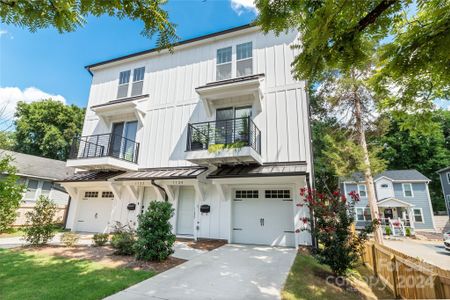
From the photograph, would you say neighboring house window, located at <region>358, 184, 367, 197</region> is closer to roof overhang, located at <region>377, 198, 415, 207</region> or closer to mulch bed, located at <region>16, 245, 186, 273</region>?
roof overhang, located at <region>377, 198, 415, 207</region>

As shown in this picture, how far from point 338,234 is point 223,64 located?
10316 millimetres

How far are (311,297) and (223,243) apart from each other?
568 cm

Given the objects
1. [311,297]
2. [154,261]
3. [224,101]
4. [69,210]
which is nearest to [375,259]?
[311,297]

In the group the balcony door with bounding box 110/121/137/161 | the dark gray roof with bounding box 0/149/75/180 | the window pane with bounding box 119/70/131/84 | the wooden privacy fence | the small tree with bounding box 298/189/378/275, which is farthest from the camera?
the dark gray roof with bounding box 0/149/75/180

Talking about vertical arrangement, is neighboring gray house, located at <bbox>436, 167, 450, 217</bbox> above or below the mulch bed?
above

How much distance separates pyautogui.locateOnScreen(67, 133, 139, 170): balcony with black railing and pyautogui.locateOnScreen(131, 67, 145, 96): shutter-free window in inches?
134

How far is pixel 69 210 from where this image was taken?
14.2 meters

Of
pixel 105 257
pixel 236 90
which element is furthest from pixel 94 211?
pixel 236 90

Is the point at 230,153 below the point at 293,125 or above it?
below

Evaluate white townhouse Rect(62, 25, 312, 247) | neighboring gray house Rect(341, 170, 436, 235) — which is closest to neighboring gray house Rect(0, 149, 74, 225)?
white townhouse Rect(62, 25, 312, 247)

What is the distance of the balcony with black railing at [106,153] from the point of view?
11.6m

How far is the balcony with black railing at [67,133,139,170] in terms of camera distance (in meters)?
11.6

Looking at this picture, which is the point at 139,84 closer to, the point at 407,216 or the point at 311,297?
the point at 311,297

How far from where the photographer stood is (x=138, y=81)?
14742 millimetres
